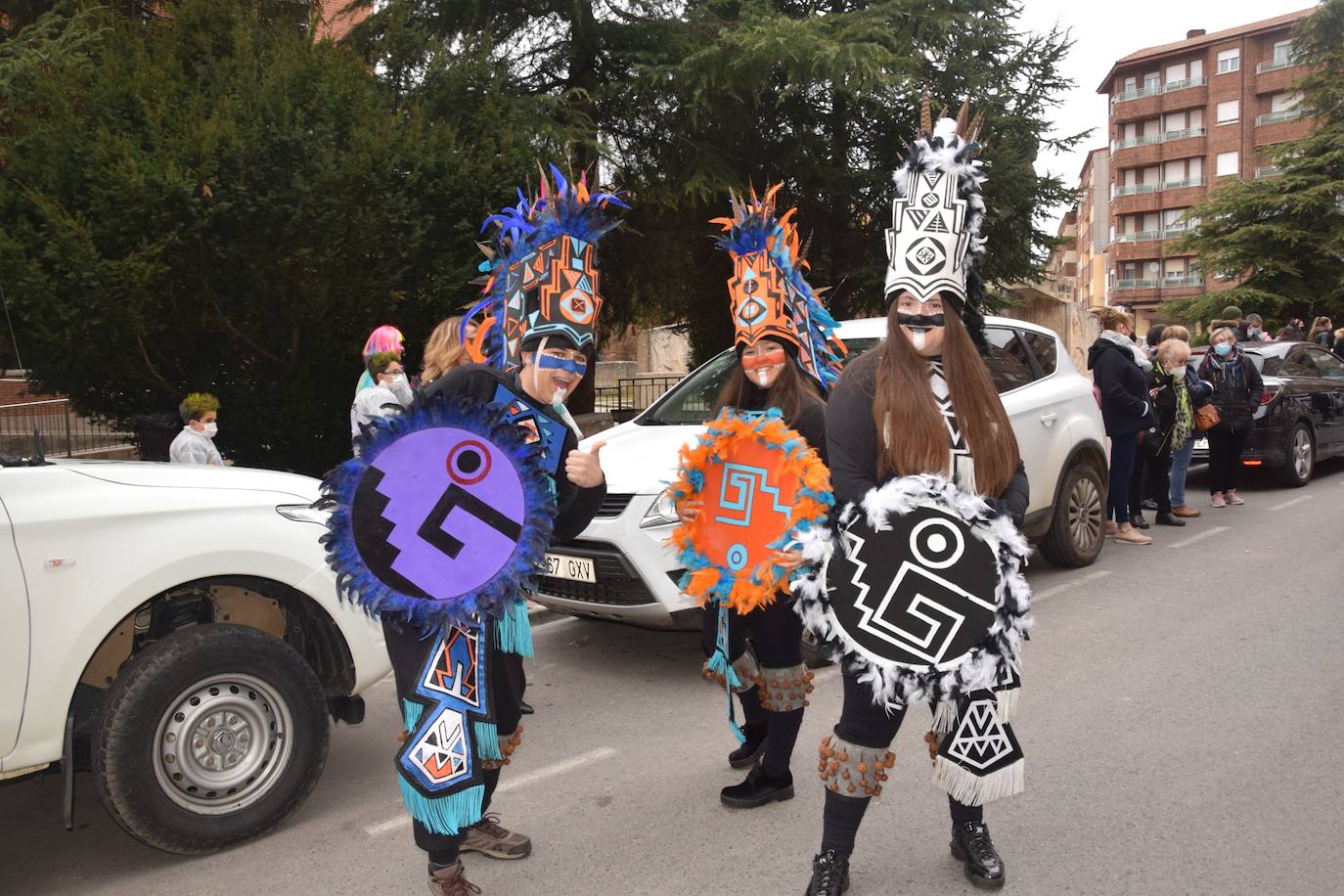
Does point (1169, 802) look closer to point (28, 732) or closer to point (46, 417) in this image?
point (28, 732)

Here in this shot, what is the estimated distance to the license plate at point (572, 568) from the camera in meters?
5.10

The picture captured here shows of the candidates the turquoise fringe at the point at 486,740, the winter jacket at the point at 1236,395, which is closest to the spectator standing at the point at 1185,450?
the winter jacket at the point at 1236,395

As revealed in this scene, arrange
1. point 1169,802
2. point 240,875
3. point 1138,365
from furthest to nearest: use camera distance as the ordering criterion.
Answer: point 1138,365
point 1169,802
point 240,875

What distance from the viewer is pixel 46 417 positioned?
14.9 m

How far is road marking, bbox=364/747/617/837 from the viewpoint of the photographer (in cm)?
382

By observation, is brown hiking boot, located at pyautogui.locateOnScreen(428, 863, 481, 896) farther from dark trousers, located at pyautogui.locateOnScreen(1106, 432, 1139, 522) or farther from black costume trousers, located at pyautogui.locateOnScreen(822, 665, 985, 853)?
dark trousers, located at pyautogui.locateOnScreen(1106, 432, 1139, 522)

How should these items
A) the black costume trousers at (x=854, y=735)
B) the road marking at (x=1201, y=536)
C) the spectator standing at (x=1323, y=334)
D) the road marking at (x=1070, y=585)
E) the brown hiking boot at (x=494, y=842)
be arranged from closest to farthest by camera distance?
the black costume trousers at (x=854, y=735), the brown hiking boot at (x=494, y=842), the road marking at (x=1070, y=585), the road marking at (x=1201, y=536), the spectator standing at (x=1323, y=334)

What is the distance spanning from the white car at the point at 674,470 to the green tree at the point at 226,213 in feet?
14.0

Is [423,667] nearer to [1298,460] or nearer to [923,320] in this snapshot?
[923,320]

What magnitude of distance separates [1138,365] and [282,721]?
698cm

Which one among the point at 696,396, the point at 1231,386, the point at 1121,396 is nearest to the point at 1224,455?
the point at 1231,386

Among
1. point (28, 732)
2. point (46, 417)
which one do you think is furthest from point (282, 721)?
point (46, 417)

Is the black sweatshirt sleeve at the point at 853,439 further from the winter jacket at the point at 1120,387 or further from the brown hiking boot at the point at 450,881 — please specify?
the winter jacket at the point at 1120,387

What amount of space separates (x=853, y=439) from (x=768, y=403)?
3.37ft
